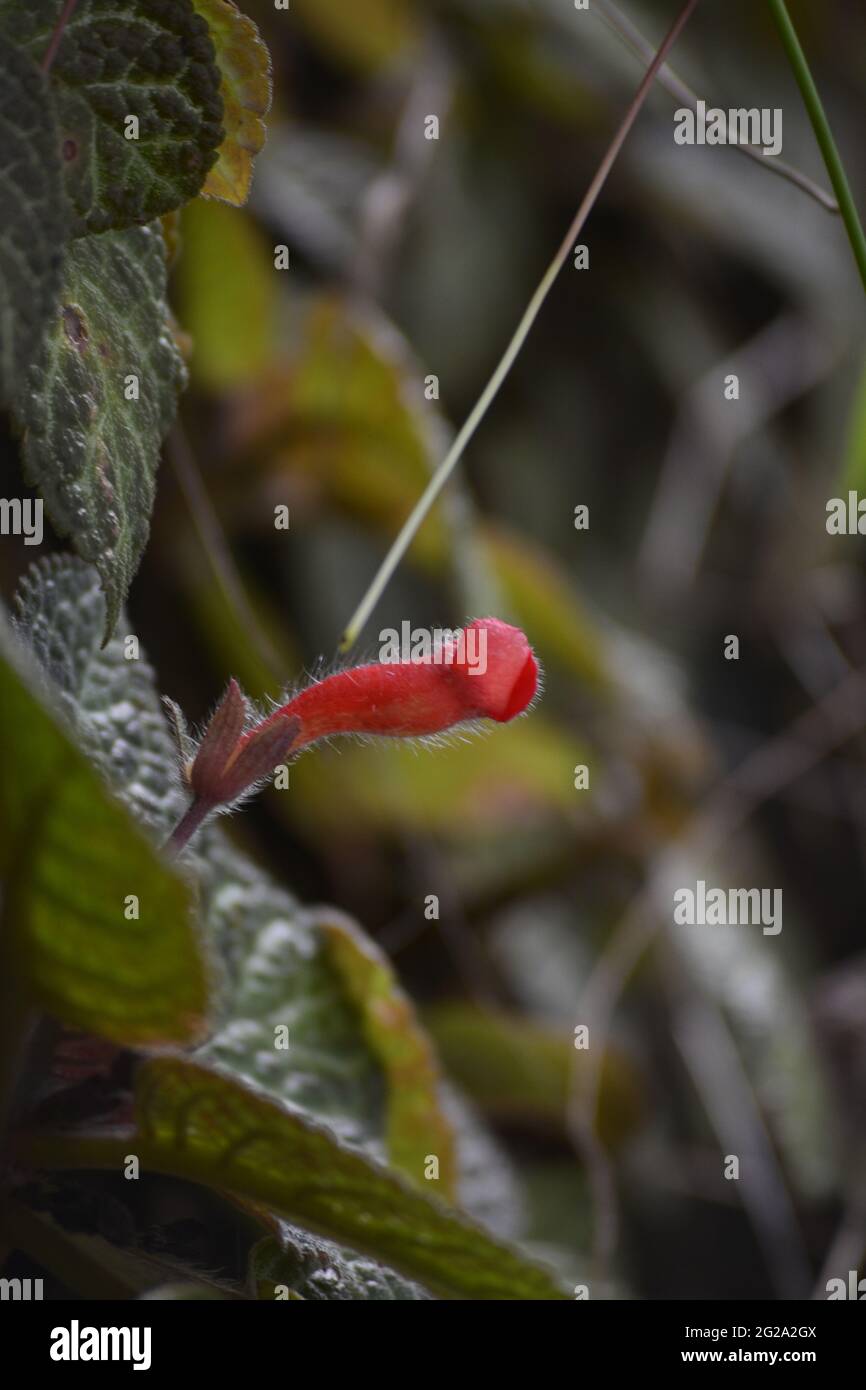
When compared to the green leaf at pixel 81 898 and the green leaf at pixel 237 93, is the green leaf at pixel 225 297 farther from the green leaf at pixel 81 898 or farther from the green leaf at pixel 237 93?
the green leaf at pixel 81 898

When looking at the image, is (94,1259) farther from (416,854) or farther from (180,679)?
(416,854)

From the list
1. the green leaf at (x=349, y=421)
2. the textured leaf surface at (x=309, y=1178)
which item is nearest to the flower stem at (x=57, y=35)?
the textured leaf surface at (x=309, y=1178)

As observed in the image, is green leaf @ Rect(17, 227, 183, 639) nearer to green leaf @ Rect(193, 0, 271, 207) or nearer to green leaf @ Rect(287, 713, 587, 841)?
green leaf @ Rect(193, 0, 271, 207)

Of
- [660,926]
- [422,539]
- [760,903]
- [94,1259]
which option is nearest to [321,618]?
[422,539]

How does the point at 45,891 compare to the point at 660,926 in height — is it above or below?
below

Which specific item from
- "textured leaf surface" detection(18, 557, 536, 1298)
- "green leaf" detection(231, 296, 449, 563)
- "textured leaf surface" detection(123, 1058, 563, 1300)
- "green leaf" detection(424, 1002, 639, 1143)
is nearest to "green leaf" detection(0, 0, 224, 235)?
"textured leaf surface" detection(18, 557, 536, 1298)
